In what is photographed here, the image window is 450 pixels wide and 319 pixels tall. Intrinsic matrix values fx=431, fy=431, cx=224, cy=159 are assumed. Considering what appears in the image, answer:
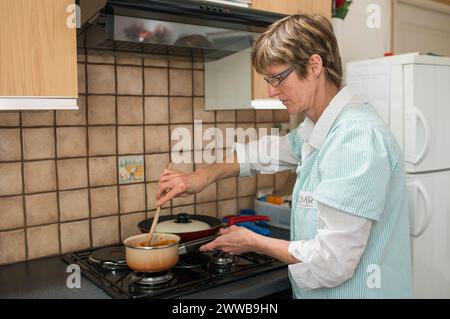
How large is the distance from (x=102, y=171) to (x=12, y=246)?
400 mm

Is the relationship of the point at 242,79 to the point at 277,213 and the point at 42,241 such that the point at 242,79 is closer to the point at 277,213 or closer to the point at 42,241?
the point at 277,213

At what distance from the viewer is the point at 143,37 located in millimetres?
1327

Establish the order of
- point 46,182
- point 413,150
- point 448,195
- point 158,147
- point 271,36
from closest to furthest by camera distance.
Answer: point 271,36
point 46,182
point 158,147
point 413,150
point 448,195

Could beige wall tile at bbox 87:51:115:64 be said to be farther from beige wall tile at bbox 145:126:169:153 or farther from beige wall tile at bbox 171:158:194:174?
beige wall tile at bbox 171:158:194:174

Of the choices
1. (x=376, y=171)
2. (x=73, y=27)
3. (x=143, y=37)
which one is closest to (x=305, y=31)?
(x=376, y=171)

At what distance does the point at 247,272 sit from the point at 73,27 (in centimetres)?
89

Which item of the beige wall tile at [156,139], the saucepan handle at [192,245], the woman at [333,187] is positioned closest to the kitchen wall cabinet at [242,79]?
the beige wall tile at [156,139]

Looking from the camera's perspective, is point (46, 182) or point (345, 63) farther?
point (345, 63)

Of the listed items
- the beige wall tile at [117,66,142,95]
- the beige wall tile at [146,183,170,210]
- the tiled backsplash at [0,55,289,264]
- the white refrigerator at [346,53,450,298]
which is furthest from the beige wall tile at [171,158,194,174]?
the white refrigerator at [346,53,450,298]

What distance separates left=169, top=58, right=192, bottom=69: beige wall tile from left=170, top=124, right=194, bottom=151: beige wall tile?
0.81 ft

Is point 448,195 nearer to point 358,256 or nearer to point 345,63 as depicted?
point 345,63

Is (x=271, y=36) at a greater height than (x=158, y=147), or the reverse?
(x=271, y=36)

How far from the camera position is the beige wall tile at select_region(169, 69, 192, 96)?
5.90 feet


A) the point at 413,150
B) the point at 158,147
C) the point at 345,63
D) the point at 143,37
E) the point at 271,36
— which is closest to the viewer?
the point at 271,36
